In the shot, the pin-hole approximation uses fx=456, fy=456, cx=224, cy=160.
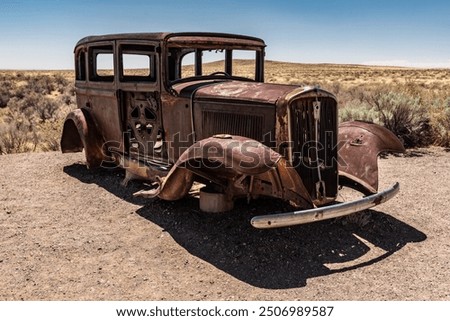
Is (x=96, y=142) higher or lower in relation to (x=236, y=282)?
higher

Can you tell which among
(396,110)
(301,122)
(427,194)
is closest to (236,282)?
(301,122)

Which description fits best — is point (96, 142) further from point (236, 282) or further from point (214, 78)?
point (236, 282)

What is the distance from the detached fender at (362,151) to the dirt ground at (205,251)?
1.32ft

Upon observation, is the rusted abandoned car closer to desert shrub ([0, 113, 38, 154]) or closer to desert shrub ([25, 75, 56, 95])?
desert shrub ([0, 113, 38, 154])

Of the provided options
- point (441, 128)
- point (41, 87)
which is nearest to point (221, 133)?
point (441, 128)

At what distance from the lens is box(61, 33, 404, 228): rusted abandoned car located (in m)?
4.39

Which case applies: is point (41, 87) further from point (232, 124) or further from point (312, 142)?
point (312, 142)

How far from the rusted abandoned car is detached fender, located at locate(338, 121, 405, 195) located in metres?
0.01

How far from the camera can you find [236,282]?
404 cm

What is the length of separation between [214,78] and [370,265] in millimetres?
3106

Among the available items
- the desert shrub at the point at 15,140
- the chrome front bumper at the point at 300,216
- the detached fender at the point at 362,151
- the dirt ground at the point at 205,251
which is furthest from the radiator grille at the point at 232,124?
the desert shrub at the point at 15,140

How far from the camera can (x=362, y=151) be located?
5.66 meters

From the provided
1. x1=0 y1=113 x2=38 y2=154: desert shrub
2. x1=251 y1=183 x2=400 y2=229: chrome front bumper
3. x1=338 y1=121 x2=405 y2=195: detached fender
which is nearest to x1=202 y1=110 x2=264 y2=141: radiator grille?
x1=251 y1=183 x2=400 y2=229: chrome front bumper

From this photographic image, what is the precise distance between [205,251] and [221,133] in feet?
4.33
